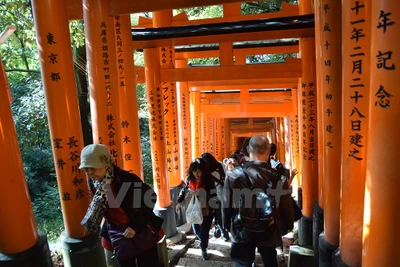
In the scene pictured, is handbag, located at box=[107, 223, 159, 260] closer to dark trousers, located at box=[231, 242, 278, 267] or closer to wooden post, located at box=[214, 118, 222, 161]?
dark trousers, located at box=[231, 242, 278, 267]

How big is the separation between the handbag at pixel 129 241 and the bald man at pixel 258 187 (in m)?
0.66

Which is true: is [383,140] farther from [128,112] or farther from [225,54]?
[225,54]

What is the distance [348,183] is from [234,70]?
12.1 ft

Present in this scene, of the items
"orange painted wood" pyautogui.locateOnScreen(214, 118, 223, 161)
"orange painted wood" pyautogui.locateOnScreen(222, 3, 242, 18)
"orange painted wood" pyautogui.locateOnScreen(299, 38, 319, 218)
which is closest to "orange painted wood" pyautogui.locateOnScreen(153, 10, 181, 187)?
"orange painted wood" pyautogui.locateOnScreen(222, 3, 242, 18)

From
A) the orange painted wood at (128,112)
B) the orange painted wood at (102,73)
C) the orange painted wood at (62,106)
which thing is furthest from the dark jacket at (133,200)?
the orange painted wood at (128,112)

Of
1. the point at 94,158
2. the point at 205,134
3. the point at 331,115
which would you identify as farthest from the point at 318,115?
the point at 205,134

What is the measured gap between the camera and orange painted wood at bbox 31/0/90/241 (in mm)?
2609

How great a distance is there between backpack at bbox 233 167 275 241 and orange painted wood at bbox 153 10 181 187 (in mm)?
3118

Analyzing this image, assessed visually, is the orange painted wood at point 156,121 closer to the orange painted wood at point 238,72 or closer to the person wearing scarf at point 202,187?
the orange painted wood at point 238,72

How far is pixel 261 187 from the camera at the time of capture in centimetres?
244

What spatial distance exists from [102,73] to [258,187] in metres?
1.94

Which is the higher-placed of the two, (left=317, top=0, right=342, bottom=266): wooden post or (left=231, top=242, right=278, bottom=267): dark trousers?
(left=317, top=0, right=342, bottom=266): wooden post

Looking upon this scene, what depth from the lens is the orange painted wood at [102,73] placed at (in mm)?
3098

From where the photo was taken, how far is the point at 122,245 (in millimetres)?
2406
